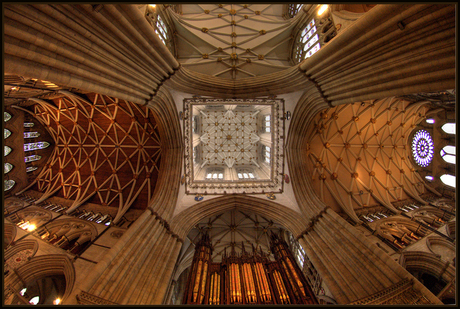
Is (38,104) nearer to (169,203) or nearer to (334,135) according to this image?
(169,203)

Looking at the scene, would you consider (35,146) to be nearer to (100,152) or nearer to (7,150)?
(7,150)

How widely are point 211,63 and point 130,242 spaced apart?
1307cm

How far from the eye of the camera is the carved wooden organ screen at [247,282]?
8508 mm

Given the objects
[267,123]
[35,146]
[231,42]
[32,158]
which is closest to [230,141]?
[267,123]

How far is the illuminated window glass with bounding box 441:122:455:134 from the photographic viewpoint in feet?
39.5

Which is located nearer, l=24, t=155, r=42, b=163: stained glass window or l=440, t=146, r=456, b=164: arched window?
l=440, t=146, r=456, b=164: arched window

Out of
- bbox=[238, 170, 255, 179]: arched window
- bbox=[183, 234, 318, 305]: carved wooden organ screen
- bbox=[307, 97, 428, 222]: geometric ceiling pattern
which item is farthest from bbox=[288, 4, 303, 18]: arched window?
bbox=[183, 234, 318, 305]: carved wooden organ screen

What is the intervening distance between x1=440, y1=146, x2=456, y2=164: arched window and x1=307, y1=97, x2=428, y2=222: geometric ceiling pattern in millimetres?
1821

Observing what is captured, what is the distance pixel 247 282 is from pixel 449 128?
16.5 meters

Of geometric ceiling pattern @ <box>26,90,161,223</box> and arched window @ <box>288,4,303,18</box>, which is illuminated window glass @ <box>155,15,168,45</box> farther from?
arched window @ <box>288,4,303,18</box>

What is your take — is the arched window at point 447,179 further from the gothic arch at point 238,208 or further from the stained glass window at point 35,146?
the stained glass window at point 35,146

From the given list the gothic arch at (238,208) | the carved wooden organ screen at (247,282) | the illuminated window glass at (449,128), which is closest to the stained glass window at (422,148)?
the illuminated window glass at (449,128)

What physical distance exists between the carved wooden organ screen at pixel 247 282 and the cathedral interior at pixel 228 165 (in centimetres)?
8

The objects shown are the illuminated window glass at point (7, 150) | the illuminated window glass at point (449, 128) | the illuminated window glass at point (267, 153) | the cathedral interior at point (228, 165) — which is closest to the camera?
the cathedral interior at point (228, 165)
